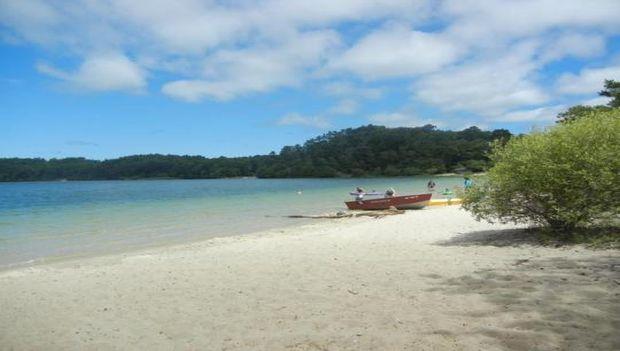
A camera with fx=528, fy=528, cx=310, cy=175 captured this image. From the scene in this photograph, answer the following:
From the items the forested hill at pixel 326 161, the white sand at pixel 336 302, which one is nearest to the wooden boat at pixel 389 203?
the white sand at pixel 336 302

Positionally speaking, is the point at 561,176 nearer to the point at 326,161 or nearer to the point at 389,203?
the point at 389,203

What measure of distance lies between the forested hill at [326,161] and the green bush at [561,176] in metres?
99.2

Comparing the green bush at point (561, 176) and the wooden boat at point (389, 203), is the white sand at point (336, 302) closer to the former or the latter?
the green bush at point (561, 176)

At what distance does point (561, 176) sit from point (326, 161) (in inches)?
5308

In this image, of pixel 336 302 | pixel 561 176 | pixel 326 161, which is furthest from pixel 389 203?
pixel 326 161

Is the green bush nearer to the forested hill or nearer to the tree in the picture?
the tree

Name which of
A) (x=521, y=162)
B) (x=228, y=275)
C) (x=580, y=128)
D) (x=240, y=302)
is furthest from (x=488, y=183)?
(x=240, y=302)

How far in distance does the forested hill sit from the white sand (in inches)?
4014

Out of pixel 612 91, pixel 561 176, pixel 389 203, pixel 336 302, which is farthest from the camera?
pixel 612 91

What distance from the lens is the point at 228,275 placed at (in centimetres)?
976

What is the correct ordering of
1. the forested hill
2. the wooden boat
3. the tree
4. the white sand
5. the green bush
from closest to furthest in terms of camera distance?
the white sand < the green bush < the wooden boat < the tree < the forested hill

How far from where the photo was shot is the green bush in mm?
10461

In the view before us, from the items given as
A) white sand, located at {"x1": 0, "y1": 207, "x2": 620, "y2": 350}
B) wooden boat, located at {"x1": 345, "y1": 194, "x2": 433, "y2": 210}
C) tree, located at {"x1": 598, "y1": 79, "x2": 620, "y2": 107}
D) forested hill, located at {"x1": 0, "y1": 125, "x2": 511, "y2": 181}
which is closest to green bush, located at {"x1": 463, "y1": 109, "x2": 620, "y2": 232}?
white sand, located at {"x1": 0, "y1": 207, "x2": 620, "y2": 350}

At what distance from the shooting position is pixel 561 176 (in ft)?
35.2
